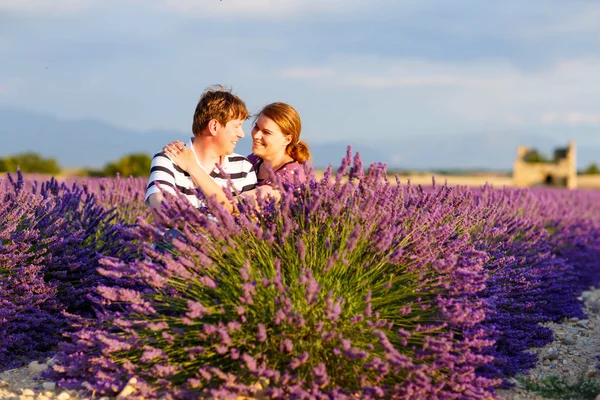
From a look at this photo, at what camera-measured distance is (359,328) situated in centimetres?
287

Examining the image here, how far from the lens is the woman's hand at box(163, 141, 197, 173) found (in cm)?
365

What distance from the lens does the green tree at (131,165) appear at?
22609 mm

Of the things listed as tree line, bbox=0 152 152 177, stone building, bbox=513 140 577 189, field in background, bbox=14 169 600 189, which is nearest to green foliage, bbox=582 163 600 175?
stone building, bbox=513 140 577 189

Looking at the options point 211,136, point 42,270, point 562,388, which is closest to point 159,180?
point 211,136

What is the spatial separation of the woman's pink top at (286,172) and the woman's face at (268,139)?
0.12 metres

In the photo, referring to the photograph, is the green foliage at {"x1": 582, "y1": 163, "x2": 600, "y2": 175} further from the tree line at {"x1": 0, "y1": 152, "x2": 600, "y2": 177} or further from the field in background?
the tree line at {"x1": 0, "y1": 152, "x2": 600, "y2": 177}

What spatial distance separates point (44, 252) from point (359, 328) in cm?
200

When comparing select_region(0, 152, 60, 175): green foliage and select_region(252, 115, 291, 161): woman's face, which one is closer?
select_region(252, 115, 291, 161): woman's face

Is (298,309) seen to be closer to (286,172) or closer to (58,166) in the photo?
(286,172)

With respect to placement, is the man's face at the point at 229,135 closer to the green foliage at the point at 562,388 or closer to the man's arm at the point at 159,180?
the man's arm at the point at 159,180

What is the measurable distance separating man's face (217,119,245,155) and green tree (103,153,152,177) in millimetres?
18654

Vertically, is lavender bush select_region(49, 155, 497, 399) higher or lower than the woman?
lower

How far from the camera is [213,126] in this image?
13.0ft

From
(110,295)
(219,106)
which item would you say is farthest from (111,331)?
(219,106)
